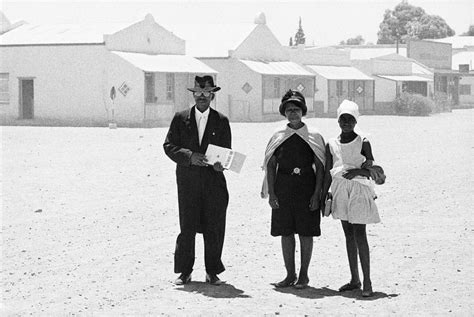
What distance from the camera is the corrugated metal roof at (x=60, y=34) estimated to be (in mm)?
40438

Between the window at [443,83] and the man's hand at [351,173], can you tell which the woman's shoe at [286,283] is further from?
the window at [443,83]

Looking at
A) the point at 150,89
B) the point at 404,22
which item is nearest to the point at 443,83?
the point at 150,89

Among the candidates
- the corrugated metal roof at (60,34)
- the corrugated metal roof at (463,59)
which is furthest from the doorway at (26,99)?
the corrugated metal roof at (463,59)

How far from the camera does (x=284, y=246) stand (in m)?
7.94

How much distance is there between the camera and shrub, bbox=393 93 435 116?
54.2 m

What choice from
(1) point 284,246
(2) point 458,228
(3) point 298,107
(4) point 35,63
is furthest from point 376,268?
(4) point 35,63

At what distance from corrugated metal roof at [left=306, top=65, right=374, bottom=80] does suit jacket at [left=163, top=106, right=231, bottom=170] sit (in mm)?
44570

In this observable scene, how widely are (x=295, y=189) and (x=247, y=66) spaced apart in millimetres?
37834

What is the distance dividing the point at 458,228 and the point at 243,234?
2.54m

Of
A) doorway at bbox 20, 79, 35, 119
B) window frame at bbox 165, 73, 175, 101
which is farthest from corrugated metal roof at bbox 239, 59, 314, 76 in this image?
doorway at bbox 20, 79, 35, 119

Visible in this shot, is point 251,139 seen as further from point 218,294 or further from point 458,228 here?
point 218,294

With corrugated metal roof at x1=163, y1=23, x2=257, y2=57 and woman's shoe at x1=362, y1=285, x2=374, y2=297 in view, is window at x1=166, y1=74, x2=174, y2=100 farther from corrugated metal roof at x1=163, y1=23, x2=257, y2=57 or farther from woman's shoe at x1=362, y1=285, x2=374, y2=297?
woman's shoe at x1=362, y1=285, x2=374, y2=297

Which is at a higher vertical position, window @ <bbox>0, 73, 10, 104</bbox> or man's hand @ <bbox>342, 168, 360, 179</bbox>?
window @ <bbox>0, 73, 10, 104</bbox>

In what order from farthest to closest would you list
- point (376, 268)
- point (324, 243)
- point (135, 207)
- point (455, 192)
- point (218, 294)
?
point (455, 192)
point (135, 207)
point (324, 243)
point (376, 268)
point (218, 294)
